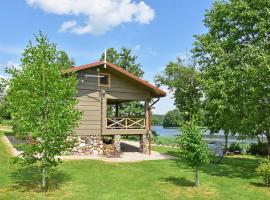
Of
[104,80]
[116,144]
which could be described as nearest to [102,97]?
[104,80]

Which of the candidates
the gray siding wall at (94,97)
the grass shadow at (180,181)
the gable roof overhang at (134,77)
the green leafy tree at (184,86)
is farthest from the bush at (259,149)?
the grass shadow at (180,181)

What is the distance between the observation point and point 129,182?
1573 centimetres

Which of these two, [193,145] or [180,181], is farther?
[180,181]

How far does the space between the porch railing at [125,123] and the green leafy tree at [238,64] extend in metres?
5.87

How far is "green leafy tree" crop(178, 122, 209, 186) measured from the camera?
47.8ft

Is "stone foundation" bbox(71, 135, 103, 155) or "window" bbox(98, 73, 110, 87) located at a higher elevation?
"window" bbox(98, 73, 110, 87)

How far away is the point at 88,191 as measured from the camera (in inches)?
544

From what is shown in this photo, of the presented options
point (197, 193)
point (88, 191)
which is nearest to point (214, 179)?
point (197, 193)

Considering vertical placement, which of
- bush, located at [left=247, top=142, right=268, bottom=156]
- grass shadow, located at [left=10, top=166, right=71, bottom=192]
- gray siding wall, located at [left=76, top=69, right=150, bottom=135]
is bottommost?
grass shadow, located at [left=10, top=166, right=71, bottom=192]

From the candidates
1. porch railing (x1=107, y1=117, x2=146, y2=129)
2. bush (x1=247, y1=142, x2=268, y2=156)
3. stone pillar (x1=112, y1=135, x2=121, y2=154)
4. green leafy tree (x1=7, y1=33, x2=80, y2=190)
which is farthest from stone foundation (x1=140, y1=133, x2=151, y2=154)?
green leafy tree (x1=7, y1=33, x2=80, y2=190)

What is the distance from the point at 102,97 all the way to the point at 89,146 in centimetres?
361

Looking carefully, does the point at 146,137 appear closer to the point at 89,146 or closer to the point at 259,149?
the point at 89,146

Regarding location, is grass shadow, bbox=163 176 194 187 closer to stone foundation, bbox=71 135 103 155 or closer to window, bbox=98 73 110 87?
stone foundation, bbox=71 135 103 155

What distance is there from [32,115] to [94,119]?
11.2m
